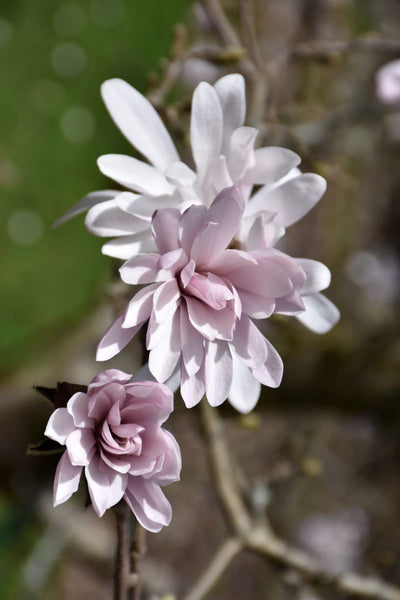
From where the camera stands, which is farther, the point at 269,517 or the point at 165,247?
the point at 269,517

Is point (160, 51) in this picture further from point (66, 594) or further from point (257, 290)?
point (257, 290)

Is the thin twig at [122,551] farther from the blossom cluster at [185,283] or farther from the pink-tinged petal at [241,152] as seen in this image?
the pink-tinged petal at [241,152]

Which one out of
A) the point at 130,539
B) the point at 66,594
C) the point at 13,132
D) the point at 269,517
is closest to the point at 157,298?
the point at 130,539

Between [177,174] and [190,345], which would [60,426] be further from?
[177,174]

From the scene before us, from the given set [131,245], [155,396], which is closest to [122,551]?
[155,396]

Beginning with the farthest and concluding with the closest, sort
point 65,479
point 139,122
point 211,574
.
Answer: point 211,574
point 139,122
point 65,479
